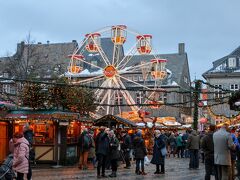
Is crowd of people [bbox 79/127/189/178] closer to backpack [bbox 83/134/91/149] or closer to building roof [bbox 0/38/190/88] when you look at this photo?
backpack [bbox 83/134/91/149]

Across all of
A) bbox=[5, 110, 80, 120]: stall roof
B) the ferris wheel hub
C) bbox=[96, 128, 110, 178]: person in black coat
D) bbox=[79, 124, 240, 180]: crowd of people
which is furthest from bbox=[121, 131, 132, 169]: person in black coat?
the ferris wheel hub

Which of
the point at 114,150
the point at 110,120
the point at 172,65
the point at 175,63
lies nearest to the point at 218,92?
the point at 114,150

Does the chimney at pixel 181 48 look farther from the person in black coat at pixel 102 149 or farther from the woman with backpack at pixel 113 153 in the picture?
the person in black coat at pixel 102 149

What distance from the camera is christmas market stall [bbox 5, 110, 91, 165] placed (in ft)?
73.6

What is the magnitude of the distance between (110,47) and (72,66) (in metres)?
35.6

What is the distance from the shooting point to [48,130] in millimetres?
23078

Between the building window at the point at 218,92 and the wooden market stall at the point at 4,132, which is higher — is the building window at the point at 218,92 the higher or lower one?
the higher one

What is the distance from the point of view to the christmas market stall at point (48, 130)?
22422mm

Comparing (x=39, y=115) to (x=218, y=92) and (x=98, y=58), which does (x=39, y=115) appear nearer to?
(x=218, y=92)

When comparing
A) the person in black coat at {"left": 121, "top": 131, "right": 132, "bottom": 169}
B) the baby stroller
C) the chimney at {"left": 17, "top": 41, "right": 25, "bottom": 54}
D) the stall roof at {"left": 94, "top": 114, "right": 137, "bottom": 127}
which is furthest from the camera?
the chimney at {"left": 17, "top": 41, "right": 25, "bottom": 54}

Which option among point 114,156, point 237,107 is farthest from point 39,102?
point 237,107

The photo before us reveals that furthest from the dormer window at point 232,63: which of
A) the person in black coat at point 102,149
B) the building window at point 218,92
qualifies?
the person in black coat at point 102,149

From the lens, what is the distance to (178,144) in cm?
3297

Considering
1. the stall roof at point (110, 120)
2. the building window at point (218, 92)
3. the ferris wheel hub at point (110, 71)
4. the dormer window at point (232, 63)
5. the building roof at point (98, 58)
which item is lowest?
the stall roof at point (110, 120)
